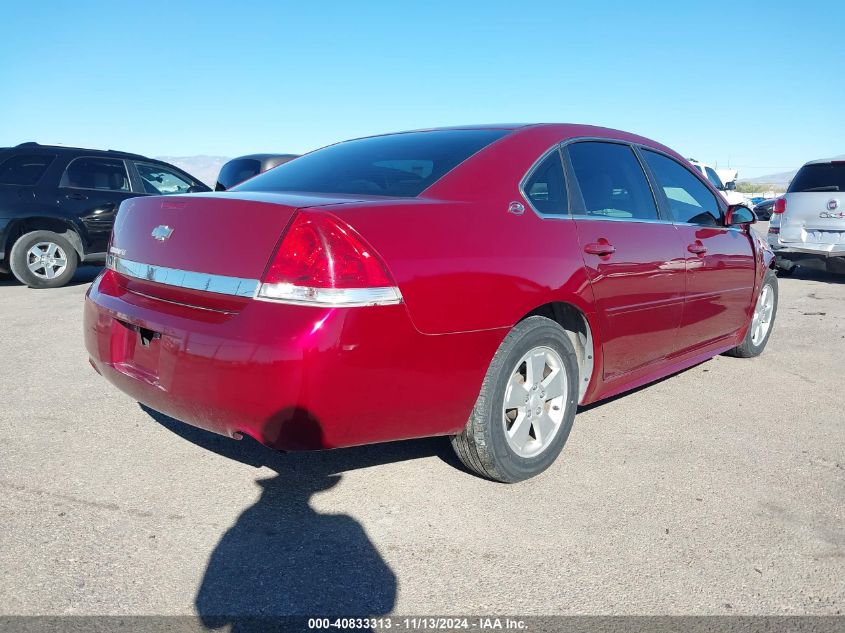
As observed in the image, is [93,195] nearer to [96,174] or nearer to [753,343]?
[96,174]

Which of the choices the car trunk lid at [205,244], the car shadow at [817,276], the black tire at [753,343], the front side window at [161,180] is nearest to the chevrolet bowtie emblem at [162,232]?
the car trunk lid at [205,244]

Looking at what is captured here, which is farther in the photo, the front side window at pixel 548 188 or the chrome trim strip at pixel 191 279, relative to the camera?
the front side window at pixel 548 188

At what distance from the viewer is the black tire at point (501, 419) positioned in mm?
2760

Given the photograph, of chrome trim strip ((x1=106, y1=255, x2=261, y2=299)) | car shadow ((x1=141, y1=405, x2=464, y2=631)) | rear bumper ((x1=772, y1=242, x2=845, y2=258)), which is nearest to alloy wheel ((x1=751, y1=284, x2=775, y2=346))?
car shadow ((x1=141, y1=405, x2=464, y2=631))

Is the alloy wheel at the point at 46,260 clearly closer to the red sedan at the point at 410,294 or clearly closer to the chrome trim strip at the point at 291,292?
the red sedan at the point at 410,294

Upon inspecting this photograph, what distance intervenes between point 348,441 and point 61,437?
71.0 inches

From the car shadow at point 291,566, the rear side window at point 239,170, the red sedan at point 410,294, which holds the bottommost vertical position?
the car shadow at point 291,566

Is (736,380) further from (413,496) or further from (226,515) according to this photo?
(226,515)

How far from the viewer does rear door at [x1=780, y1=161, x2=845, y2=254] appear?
28.7 ft

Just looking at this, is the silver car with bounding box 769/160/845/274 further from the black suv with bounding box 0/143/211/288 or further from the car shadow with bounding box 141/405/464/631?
the car shadow with bounding box 141/405/464/631

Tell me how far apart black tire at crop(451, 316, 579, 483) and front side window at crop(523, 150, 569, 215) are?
50 cm

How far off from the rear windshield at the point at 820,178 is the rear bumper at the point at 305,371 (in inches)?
318

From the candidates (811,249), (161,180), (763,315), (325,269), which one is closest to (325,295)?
(325,269)

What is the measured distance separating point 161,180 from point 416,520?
7875 mm
